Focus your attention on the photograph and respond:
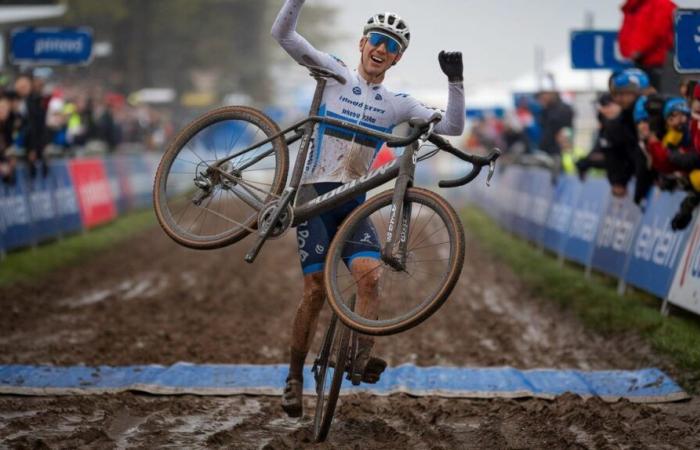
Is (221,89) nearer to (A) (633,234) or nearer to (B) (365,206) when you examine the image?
(A) (633,234)

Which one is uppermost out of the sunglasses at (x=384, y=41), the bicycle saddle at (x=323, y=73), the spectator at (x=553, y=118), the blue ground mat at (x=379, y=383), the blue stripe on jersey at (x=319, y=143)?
the sunglasses at (x=384, y=41)

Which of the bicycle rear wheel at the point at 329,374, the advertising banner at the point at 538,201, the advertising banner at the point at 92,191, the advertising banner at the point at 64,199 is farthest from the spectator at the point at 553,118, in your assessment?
the bicycle rear wheel at the point at 329,374

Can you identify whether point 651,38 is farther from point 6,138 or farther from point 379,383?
point 6,138

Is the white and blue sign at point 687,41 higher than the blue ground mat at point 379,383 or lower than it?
higher

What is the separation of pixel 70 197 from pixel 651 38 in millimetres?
11964

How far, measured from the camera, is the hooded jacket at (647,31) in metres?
12.1

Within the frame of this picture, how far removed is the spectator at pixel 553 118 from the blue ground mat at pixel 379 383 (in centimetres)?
1025

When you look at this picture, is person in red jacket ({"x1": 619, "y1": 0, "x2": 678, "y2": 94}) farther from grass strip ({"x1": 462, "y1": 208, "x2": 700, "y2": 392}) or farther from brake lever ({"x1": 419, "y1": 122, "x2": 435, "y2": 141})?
brake lever ({"x1": 419, "y1": 122, "x2": 435, "y2": 141})

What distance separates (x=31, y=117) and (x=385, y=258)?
12.7m

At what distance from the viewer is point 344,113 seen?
6680 millimetres

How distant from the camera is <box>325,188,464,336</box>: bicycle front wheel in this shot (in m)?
5.86

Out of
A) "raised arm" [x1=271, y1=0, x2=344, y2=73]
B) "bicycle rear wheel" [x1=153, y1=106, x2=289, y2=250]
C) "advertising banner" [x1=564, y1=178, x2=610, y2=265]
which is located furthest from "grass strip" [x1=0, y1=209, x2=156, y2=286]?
"raised arm" [x1=271, y1=0, x2=344, y2=73]

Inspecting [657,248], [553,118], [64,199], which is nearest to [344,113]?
[657,248]

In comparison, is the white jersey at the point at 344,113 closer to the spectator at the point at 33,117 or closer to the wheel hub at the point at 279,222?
the wheel hub at the point at 279,222
